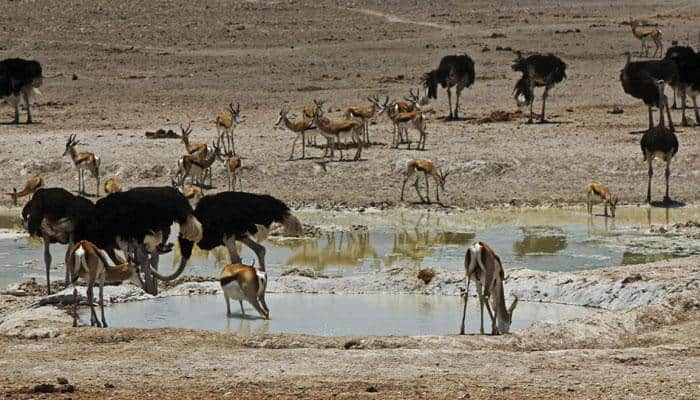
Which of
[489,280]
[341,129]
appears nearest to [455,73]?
[341,129]

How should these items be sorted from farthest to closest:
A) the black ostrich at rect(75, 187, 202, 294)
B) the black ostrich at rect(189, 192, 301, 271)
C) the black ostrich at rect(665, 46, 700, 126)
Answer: the black ostrich at rect(665, 46, 700, 126)
the black ostrich at rect(189, 192, 301, 271)
the black ostrich at rect(75, 187, 202, 294)

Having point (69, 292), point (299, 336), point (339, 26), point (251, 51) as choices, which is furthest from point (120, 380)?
point (339, 26)

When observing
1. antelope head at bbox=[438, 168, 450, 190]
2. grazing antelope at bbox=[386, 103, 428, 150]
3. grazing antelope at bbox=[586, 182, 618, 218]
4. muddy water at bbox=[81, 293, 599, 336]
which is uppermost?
grazing antelope at bbox=[386, 103, 428, 150]

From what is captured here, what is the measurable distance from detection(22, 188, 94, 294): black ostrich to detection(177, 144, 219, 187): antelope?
7366 mm

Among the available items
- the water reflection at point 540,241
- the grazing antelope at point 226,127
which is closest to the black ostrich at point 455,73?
the grazing antelope at point 226,127

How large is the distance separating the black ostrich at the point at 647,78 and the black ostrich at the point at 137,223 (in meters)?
15.2

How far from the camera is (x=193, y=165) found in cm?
2477

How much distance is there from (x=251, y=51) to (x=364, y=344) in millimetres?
36066

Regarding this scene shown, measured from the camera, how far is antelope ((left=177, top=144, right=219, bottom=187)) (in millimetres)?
24656

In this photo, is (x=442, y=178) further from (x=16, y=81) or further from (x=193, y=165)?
(x=16, y=81)

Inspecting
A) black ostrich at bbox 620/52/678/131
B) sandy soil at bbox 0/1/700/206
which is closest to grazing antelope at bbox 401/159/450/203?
sandy soil at bbox 0/1/700/206

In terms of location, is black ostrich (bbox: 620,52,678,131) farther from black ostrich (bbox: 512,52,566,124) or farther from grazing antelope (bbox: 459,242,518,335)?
grazing antelope (bbox: 459,242,518,335)

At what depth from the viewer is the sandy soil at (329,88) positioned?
26.2 metres

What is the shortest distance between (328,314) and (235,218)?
8.39 feet
